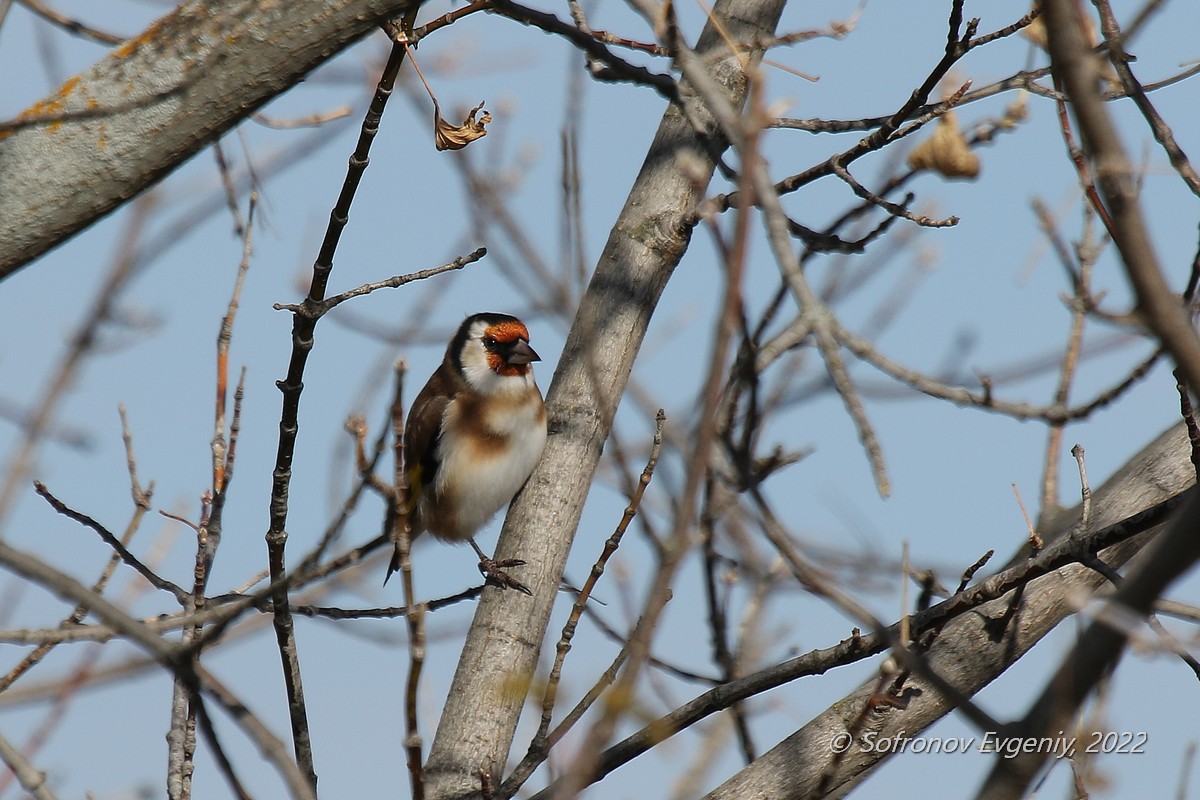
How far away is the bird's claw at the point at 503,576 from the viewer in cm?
377

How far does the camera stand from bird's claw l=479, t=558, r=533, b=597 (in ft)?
12.4

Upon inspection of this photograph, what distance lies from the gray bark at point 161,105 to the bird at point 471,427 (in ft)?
8.40

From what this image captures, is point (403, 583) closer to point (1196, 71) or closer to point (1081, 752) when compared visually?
point (1081, 752)

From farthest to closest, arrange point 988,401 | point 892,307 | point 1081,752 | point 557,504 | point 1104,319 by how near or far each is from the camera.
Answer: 1. point 892,307
2. point 988,401
3. point 557,504
4. point 1104,319
5. point 1081,752

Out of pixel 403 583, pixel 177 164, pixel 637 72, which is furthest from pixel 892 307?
pixel 403 583

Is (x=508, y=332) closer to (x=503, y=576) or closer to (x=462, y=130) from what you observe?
(x=503, y=576)

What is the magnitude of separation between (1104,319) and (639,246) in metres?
1.42

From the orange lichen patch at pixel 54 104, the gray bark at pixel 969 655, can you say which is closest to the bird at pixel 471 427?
the gray bark at pixel 969 655

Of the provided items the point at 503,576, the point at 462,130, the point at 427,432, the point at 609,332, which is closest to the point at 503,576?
the point at 503,576

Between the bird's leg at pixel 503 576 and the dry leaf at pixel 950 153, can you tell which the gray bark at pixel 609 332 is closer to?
the bird's leg at pixel 503 576

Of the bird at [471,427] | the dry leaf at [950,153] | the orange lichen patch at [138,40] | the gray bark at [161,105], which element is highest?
the bird at [471,427]

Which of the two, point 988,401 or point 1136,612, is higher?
point 988,401

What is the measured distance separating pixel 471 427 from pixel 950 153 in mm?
2332

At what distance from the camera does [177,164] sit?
2613mm
